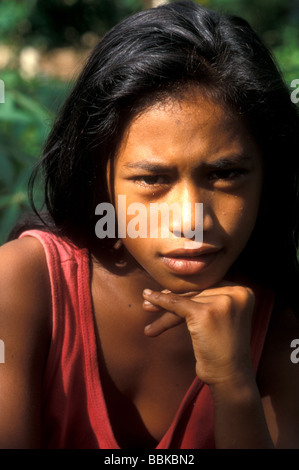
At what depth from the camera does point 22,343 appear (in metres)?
1.64

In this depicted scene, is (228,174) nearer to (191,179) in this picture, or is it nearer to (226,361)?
(191,179)

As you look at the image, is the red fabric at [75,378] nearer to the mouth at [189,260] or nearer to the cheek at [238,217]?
the mouth at [189,260]

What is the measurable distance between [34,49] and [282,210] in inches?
152

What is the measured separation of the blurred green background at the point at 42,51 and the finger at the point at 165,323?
3.98ft

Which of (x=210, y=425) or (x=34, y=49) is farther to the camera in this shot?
(x=34, y=49)

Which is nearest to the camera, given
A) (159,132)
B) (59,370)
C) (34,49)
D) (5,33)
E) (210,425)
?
(159,132)

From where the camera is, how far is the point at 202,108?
148 cm

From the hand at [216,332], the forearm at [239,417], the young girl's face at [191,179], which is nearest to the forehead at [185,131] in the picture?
the young girl's face at [191,179]

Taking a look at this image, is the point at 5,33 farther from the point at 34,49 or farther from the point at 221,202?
the point at 221,202

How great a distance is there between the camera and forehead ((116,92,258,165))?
4.79 feet

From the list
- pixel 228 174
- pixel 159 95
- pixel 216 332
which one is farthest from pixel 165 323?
pixel 159 95

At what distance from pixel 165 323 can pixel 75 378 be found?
30 cm
